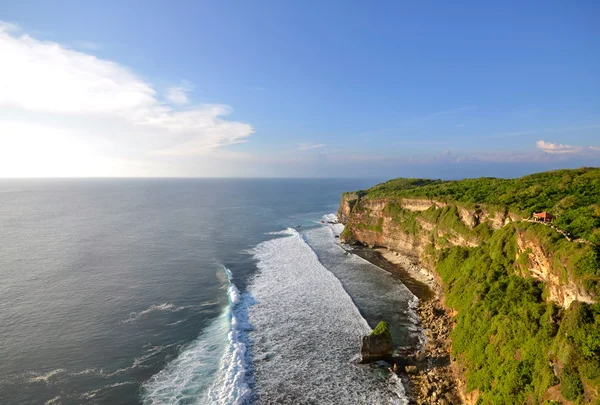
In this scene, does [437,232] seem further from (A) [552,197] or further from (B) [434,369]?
(B) [434,369]

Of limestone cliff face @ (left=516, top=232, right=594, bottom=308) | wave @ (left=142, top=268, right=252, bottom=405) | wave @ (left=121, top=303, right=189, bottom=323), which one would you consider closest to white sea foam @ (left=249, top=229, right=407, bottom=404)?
wave @ (left=142, top=268, right=252, bottom=405)

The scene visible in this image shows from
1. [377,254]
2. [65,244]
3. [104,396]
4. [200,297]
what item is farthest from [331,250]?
[65,244]

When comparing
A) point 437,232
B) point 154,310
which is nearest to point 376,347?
point 154,310

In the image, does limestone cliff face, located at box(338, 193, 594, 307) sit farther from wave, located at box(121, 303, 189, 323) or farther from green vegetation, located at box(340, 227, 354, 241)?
wave, located at box(121, 303, 189, 323)

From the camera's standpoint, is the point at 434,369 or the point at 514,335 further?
the point at 434,369

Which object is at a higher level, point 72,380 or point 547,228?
point 547,228

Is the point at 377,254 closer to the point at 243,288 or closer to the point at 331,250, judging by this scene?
the point at 331,250
